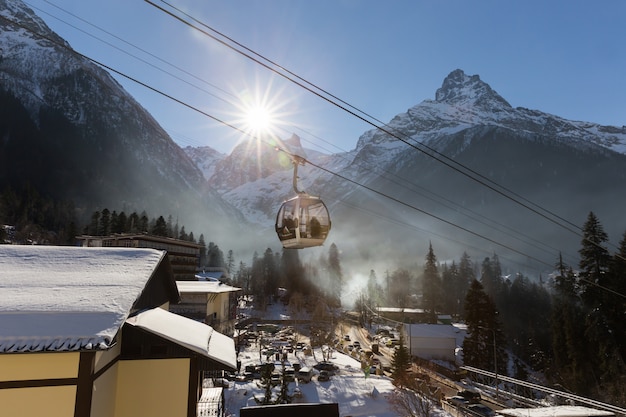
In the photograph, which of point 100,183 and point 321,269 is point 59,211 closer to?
point 100,183

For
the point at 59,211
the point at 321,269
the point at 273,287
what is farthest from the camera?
the point at 321,269

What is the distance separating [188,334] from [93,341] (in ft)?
11.2

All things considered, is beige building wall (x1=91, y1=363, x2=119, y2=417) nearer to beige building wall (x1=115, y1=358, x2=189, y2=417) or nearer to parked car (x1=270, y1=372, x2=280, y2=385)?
beige building wall (x1=115, y1=358, x2=189, y2=417)

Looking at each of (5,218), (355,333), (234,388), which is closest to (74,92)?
(5,218)

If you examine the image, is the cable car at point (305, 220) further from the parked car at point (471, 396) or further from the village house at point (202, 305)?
the parked car at point (471, 396)

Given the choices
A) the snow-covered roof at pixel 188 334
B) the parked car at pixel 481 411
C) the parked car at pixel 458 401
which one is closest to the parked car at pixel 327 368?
the parked car at pixel 458 401

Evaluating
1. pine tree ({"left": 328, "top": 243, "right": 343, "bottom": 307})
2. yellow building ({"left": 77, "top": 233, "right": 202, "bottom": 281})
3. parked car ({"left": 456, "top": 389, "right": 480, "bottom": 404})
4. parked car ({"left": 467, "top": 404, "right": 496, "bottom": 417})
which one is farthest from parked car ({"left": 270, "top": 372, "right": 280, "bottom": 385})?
pine tree ({"left": 328, "top": 243, "right": 343, "bottom": 307})

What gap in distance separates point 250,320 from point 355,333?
2235cm

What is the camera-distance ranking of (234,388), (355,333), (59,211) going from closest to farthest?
1. (234,388)
2. (355,333)
3. (59,211)

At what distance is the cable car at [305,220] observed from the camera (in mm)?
11156

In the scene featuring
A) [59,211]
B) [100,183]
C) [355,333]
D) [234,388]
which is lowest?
[355,333]

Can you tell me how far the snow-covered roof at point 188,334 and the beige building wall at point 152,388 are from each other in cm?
70

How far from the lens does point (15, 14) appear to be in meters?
182

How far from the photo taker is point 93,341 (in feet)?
21.2
